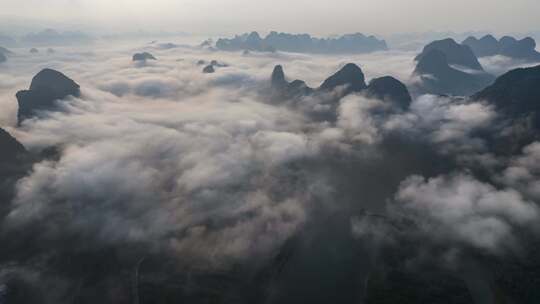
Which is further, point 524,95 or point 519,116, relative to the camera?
point 524,95

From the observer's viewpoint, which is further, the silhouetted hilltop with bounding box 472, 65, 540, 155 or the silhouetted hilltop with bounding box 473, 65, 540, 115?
the silhouetted hilltop with bounding box 473, 65, 540, 115

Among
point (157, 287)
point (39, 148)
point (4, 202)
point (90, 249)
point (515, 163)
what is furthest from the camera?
point (39, 148)

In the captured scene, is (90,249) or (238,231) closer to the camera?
(90,249)

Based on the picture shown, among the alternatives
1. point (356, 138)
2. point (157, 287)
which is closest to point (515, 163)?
point (356, 138)

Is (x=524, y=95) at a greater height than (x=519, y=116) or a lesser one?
greater

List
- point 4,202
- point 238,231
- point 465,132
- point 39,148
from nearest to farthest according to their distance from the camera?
point 238,231 < point 4,202 < point 39,148 < point 465,132

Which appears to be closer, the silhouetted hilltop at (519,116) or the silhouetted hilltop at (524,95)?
the silhouetted hilltop at (519,116)

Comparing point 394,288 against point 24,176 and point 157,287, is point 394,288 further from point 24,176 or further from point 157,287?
point 24,176

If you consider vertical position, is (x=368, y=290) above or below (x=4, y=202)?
below

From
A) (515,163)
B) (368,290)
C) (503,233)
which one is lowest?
(368,290)
